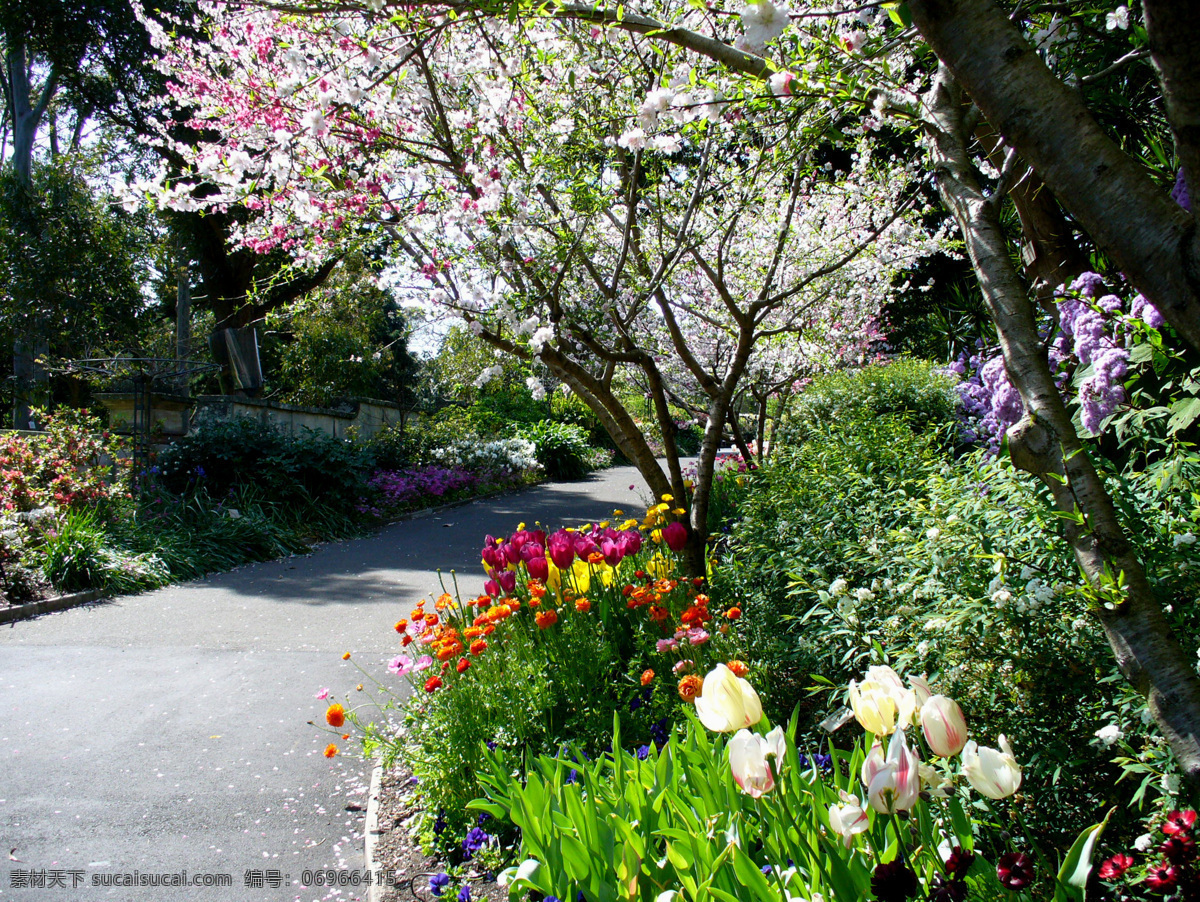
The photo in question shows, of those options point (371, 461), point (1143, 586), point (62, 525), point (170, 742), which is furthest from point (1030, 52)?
point (371, 461)

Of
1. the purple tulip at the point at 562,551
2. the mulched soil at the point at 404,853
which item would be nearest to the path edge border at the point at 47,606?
the mulched soil at the point at 404,853

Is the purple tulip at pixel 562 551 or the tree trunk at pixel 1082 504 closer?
the tree trunk at pixel 1082 504

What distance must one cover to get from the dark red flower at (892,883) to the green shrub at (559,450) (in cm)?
1680

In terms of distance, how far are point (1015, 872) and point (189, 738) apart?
372cm

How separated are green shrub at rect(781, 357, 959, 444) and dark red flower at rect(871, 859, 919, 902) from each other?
4.70 m

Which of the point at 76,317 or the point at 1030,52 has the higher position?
the point at 76,317

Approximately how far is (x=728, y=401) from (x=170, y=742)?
3.43 metres

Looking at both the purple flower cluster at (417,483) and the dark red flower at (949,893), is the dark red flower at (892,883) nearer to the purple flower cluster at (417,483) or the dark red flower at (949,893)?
the dark red flower at (949,893)

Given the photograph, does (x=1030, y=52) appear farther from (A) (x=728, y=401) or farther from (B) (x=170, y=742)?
(B) (x=170, y=742)

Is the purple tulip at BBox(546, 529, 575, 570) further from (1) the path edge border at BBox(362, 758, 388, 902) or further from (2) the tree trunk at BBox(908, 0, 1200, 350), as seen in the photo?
(2) the tree trunk at BBox(908, 0, 1200, 350)

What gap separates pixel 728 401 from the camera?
14.1 feet

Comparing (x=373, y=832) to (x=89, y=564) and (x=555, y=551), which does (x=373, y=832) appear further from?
(x=89, y=564)

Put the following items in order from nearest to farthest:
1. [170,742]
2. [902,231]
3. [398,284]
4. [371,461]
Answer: [170,742]
[398,284]
[902,231]
[371,461]

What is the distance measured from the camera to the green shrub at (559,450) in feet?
59.8
